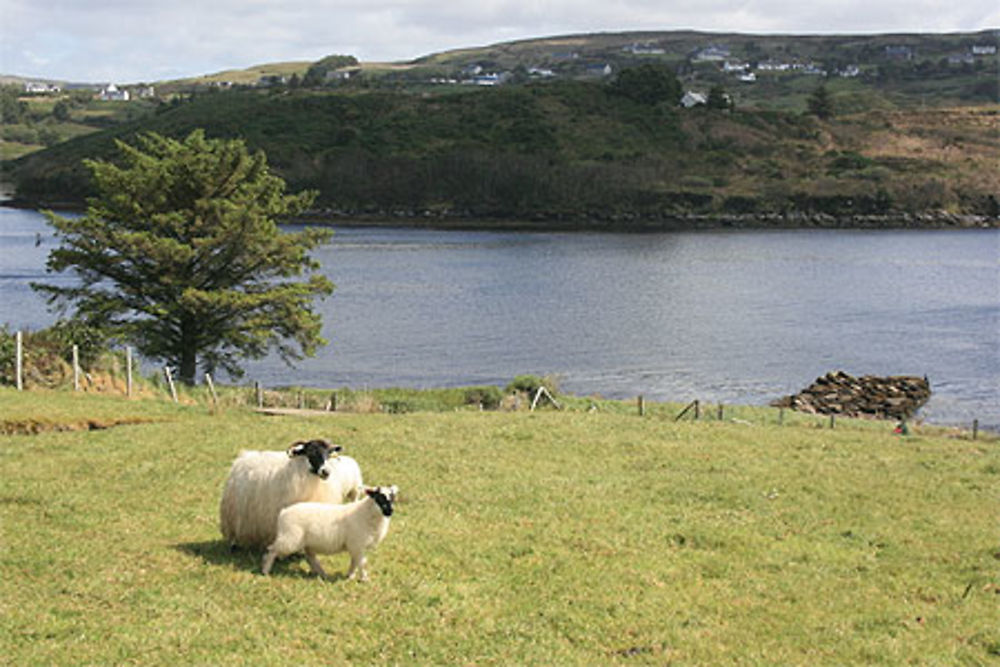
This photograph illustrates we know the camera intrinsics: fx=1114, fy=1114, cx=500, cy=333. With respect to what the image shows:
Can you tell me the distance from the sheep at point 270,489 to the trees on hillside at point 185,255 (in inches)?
1054

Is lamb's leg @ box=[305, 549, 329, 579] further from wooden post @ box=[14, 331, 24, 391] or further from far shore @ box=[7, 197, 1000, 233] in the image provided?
far shore @ box=[7, 197, 1000, 233]

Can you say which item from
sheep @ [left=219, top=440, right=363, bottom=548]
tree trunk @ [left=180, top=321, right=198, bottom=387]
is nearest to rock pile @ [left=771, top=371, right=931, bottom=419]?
tree trunk @ [left=180, top=321, right=198, bottom=387]

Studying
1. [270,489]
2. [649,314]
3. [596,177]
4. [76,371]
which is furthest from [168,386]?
[596,177]

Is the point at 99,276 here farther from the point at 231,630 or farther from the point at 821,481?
the point at 231,630

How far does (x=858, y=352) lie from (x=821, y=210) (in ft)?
364

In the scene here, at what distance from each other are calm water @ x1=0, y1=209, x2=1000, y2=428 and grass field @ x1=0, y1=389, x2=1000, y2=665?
112 ft

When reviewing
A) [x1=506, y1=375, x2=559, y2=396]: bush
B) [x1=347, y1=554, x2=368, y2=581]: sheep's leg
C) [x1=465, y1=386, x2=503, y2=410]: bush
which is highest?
[x1=347, y1=554, x2=368, y2=581]: sheep's leg

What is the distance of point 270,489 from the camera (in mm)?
14508

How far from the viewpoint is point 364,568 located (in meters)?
14.0

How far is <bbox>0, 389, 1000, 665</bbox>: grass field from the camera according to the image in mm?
12188

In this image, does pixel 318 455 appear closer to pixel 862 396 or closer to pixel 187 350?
pixel 187 350

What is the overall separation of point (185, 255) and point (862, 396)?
3427 centimetres

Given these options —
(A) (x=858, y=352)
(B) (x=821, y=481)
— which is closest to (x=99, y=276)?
(B) (x=821, y=481)

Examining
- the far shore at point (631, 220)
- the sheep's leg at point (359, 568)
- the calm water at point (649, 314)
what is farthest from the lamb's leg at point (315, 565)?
the far shore at point (631, 220)
